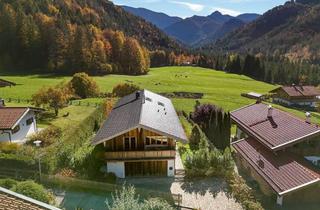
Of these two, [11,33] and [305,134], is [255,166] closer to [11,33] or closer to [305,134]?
[305,134]

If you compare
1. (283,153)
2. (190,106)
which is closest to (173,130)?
(283,153)

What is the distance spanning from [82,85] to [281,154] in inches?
1812

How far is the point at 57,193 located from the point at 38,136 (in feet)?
40.5

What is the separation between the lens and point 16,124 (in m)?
31.9

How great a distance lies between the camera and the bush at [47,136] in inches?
1293

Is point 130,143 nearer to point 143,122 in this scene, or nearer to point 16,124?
point 143,122

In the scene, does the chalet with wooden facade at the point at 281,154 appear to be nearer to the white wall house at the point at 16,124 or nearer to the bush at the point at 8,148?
the bush at the point at 8,148

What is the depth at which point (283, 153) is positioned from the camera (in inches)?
998

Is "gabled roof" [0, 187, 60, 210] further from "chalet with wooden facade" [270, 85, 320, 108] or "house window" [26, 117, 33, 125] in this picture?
"chalet with wooden facade" [270, 85, 320, 108]

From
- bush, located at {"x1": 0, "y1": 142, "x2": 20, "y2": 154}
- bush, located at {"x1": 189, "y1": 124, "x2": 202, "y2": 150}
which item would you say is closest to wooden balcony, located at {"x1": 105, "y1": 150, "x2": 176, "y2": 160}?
bush, located at {"x1": 0, "y1": 142, "x2": 20, "y2": 154}

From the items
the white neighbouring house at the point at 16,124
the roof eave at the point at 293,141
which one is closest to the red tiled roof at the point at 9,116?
the white neighbouring house at the point at 16,124

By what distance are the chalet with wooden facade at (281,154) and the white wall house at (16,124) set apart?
69.1ft

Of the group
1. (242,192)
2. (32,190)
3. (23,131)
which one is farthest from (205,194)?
(23,131)

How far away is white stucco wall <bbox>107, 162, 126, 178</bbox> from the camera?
85.1 ft
